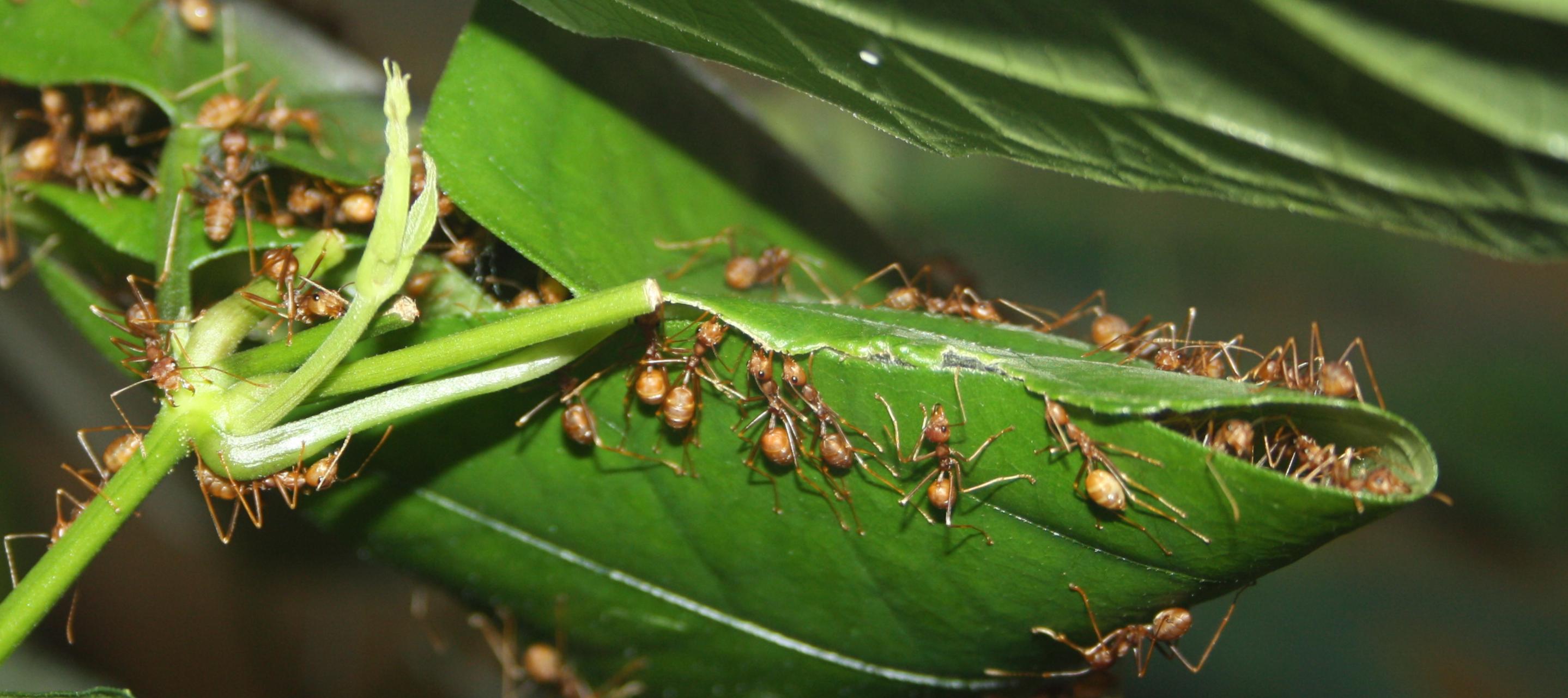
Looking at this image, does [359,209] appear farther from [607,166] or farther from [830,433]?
[830,433]

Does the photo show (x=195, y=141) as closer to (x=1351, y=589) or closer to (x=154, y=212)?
(x=154, y=212)

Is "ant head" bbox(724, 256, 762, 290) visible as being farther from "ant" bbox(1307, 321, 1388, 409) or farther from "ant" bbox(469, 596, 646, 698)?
"ant" bbox(1307, 321, 1388, 409)

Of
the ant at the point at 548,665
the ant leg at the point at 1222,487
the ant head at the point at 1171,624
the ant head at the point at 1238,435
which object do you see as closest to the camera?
the ant leg at the point at 1222,487

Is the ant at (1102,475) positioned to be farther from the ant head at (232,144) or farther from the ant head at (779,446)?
the ant head at (232,144)

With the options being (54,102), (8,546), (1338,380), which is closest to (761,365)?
(1338,380)

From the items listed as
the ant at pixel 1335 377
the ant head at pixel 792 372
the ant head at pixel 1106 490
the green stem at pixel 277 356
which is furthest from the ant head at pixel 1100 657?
the green stem at pixel 277 356

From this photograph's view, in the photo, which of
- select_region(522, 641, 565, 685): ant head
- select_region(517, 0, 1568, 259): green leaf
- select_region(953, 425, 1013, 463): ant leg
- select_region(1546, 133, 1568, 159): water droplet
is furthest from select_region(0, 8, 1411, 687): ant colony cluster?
select_region(522, 641, 565, 685): ant head
